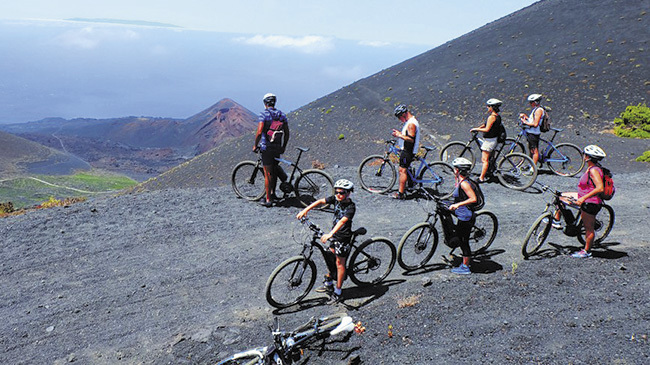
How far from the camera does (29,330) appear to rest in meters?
7.31

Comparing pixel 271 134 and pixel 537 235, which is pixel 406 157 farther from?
pixel 537 235

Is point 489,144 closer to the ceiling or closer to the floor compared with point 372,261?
closer to the ceiling

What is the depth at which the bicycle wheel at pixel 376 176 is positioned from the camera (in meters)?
13.3

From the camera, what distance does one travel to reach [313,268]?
24.7ft

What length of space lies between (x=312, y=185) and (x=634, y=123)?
25.2 metres

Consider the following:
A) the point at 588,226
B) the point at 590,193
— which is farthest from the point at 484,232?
the point at 590,193

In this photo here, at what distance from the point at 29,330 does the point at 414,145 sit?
31.7 feet

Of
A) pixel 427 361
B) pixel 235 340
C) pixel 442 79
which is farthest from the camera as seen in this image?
pixel 442 79

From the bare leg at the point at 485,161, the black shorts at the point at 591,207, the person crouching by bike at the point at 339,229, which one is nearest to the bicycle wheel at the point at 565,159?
the bare leg at the point at 485,161

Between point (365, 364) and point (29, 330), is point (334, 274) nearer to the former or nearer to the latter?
point (365, 364)

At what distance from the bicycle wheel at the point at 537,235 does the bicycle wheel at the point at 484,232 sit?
0.68 meters

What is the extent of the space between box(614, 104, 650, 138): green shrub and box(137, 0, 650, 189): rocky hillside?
0.89m

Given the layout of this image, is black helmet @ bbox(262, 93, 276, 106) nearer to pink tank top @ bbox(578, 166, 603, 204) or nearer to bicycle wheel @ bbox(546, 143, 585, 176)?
pink tank top @ bbox(578, 166, 603, 204)

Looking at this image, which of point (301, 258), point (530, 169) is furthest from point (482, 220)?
point (530, 169)
